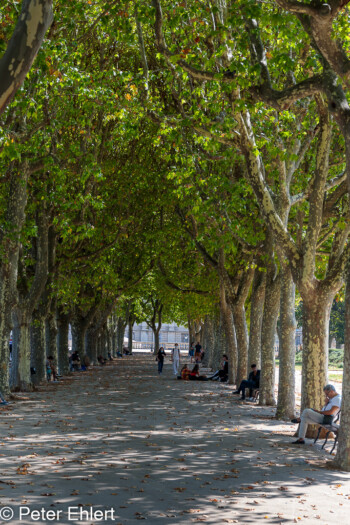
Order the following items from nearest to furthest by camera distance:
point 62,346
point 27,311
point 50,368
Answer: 1. point 27,311
2. point 50,368
3. point 62,346

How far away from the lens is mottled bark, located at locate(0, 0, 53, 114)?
463cm

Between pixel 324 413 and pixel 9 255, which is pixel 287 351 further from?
pixel 9 255

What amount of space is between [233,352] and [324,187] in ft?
44.3

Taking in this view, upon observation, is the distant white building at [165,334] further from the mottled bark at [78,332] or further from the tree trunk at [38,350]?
the tree trunk at [38,350]

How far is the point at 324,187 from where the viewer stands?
12.4 meters

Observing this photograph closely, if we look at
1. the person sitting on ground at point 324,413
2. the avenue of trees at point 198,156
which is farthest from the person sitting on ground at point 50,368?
the person sitting on ground at point 324,413

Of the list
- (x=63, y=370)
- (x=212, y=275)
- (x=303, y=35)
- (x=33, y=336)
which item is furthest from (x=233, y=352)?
(x=303, y=35)

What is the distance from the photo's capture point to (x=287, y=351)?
48.7 ft

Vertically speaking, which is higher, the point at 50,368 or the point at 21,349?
the point at 21,349

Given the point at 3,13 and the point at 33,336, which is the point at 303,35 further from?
the point at 33,336

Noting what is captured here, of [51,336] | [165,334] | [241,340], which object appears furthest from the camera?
[165,334]

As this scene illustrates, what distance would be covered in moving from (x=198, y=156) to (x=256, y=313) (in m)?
5.82

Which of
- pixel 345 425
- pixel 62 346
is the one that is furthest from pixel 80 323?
pixel 345 425

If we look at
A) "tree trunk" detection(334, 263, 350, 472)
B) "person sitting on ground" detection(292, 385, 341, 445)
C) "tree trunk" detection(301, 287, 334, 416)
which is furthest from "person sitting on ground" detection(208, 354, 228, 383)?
"tree trunk" detection(334, 263, 350, 472)
